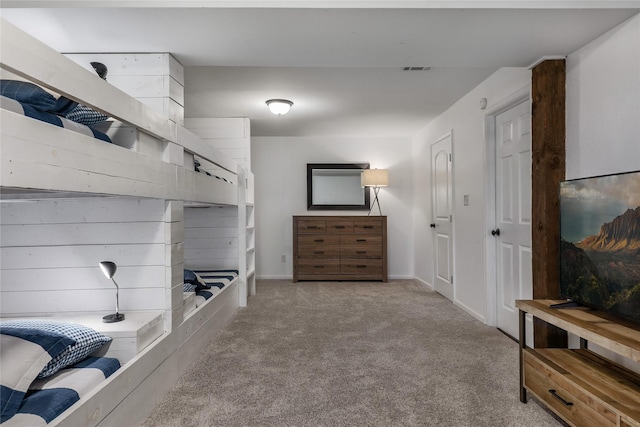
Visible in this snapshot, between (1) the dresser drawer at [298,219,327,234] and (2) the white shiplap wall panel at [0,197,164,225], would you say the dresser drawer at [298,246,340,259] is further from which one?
(2) the white shiplap wall panel at [0,197,164,225]

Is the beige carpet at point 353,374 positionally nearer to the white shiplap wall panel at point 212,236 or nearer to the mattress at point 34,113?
the white shiplap wall panel at point 212,236

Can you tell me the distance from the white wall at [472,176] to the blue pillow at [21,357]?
3.06m

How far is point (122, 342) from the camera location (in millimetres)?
1727

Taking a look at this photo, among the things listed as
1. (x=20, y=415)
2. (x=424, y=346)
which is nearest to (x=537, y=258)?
A: (x=424, y=346)

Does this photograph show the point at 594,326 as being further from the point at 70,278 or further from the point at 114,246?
the point at 70,278

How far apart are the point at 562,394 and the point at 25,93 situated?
91.0 inches

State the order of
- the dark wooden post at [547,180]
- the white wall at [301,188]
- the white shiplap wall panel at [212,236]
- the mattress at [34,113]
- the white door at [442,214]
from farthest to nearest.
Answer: the white wall at [301,188]
the white door at [442,214]
the white shiplap wall panel at [212,236]
the dark wooden post at [547,180]
the mattress at [34,113]

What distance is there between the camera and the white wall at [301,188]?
5.61 metres

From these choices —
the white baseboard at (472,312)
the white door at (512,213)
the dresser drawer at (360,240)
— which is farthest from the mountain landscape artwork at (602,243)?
the dresser drawer at (360,240)

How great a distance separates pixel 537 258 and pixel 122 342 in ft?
7.43

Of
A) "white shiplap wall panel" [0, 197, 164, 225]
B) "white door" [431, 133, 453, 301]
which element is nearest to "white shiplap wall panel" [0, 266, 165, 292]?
"white shiplap wall panel" [0, 197, 164, 225]

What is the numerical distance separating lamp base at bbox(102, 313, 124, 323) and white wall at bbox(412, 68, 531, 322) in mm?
2792

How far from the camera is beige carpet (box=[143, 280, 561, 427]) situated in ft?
5.95

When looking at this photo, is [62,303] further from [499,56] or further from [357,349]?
[499,56]
